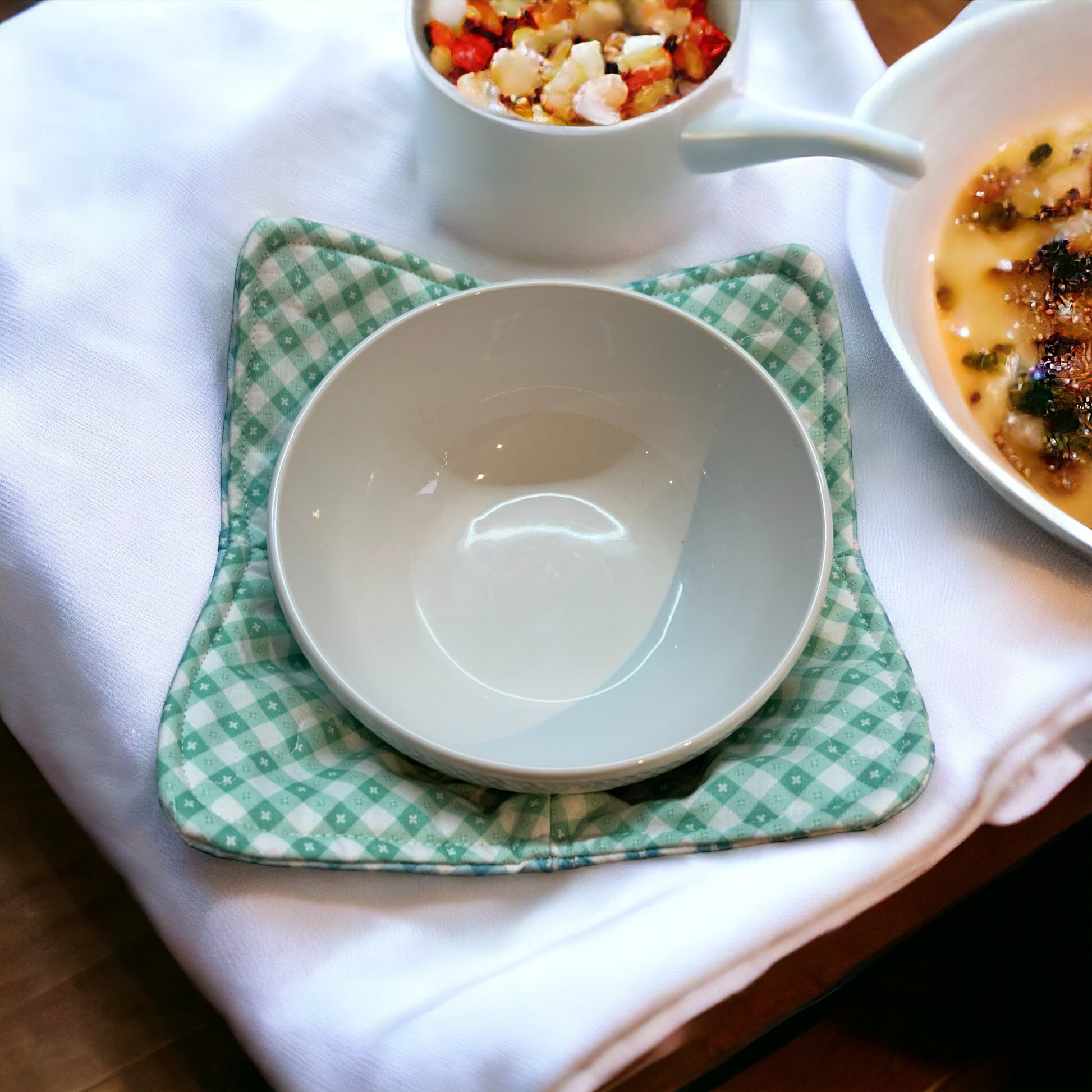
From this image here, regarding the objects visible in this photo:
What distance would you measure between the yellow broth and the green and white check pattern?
0.09 m

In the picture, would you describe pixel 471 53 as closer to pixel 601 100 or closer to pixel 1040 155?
pixel 601 100

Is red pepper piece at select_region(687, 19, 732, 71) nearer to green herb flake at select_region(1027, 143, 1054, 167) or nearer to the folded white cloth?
the folded white cloth

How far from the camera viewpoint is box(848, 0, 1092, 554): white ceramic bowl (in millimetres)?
538

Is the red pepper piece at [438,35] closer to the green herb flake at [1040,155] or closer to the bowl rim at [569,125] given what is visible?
the bowl rim at [569,125]

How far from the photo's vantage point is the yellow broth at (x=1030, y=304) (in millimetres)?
525

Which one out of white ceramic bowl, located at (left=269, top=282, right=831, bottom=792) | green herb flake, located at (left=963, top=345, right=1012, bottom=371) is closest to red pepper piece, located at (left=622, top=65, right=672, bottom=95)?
white ceramic bowl, located at (left=269, top=282, right=831, bottom=792)

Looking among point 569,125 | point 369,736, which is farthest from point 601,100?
point 369,736

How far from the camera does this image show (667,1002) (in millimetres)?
405

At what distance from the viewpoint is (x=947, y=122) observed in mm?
591

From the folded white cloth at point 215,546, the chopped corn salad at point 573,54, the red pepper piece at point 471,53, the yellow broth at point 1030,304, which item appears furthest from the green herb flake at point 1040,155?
the red pepper piece at point 471,53

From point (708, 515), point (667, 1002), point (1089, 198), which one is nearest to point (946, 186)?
point (1089, 198)

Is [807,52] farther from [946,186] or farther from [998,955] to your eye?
[998,955]

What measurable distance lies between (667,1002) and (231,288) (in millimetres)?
425

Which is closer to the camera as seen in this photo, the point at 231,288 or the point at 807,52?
the point at 231,288
